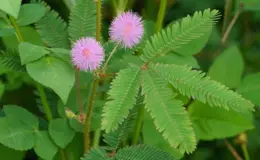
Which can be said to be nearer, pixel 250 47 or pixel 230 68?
pixel 230 68

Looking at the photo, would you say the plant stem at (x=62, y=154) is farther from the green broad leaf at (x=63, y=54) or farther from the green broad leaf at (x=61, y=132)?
the green broad leaf at (x=63, y=54)

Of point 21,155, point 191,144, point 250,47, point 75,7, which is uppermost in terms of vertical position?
point 75,7

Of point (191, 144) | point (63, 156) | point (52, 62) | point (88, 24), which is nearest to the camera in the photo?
point (191, 144)

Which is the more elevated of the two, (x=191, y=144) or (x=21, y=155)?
(x=191, y=144)

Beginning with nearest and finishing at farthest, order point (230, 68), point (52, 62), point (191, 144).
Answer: point (191, 144) < point (52, 62) < point (230, 68)

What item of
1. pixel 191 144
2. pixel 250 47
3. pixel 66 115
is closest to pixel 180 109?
pixel 191 144

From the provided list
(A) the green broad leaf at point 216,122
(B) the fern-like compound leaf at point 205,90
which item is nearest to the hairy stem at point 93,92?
(B) the fern-like compound leaf at point 205,90

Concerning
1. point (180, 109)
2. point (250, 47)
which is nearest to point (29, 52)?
point (180, 109)

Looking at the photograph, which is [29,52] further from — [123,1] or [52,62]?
[123,1]
